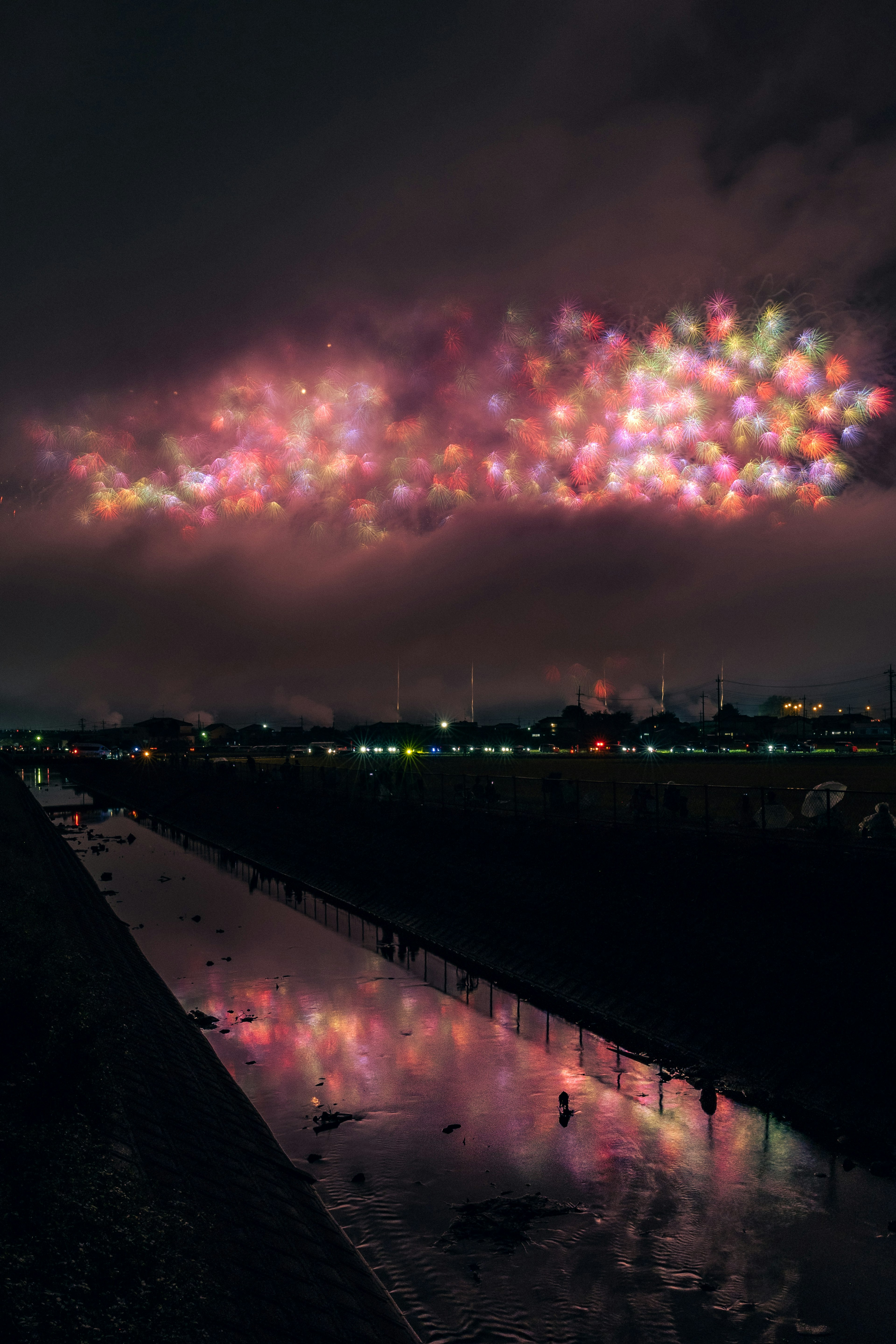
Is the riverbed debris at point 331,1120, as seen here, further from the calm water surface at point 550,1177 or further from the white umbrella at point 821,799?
the white umbrella at point 821,799

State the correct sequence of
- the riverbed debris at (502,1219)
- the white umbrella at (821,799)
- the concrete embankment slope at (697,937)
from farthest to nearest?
the white umbrella at (821,799) → the concrete embankment slope at (697,937) → the riverbed debris at (502,1219)

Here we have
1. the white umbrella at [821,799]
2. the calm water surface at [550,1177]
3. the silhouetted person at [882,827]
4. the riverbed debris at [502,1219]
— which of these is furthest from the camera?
the white umbrella at [821,799]

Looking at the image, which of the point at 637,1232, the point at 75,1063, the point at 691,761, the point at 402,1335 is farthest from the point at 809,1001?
the point at 691,761

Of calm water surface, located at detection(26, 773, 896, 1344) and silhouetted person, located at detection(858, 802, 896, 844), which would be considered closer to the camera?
calm water surface, located at detection(26, 773, 896, 1344)

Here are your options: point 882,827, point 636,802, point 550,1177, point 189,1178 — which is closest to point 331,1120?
point 550,1177

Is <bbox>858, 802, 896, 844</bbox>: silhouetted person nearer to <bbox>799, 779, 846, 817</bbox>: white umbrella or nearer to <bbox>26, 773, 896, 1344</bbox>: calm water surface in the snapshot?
<bbox>799, 779, 846, 817</bbox>: white umbrella

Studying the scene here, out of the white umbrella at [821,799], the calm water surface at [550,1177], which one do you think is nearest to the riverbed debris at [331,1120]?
the calm water surface at [550,1177]

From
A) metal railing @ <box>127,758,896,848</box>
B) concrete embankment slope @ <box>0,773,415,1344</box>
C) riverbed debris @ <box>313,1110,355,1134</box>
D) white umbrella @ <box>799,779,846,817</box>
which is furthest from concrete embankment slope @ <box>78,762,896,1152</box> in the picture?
concrete embankment slope @ <box>0,773,415,1344</box>
